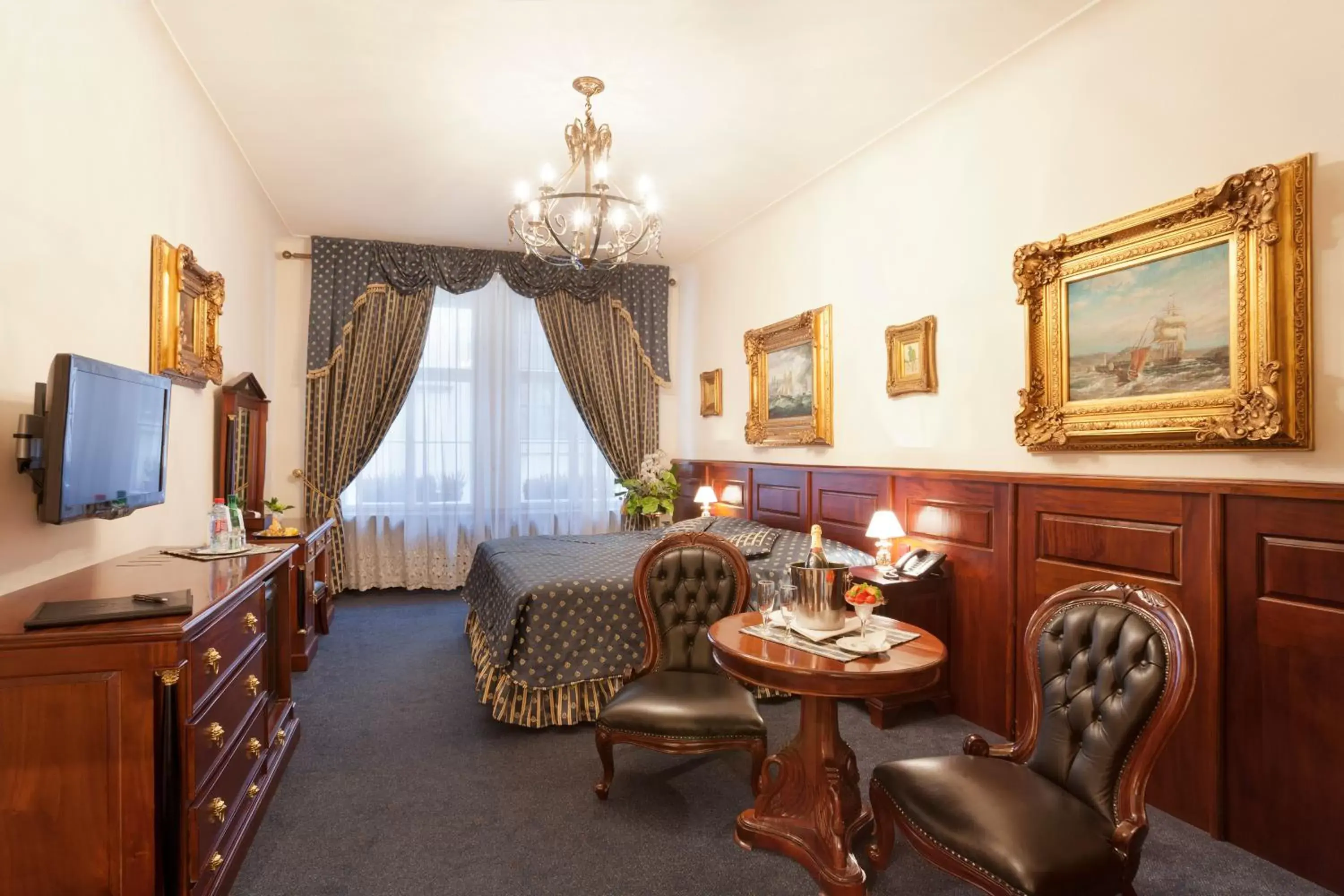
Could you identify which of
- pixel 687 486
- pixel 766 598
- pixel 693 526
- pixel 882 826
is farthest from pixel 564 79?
pixel 687 486

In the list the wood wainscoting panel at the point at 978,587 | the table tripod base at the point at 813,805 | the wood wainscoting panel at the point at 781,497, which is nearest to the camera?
the table tripod base at the point at 813,805

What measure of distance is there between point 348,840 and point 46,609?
127cm

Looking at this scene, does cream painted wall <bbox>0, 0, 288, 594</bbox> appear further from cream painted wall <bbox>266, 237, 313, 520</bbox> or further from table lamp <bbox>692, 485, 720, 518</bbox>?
table lamp <bbox>692, 485, 720, 518</bbox>

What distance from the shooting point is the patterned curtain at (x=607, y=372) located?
21.3 feet

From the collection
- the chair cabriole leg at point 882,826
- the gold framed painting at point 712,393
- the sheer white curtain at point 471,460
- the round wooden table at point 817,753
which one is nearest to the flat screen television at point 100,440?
the round wooden table at point 817,753

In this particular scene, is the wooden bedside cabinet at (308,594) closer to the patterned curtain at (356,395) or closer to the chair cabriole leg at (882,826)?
the patterned curtain at (356,395)

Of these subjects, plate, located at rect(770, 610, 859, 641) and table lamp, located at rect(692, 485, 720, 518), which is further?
table lamp, located at rect(692, 485, 720, 518)

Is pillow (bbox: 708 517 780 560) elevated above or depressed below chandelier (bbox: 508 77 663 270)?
below

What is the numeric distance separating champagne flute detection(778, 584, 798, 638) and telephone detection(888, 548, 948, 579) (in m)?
1.25

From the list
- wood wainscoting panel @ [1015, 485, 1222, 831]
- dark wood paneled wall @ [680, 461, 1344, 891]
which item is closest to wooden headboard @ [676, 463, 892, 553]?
dark wood paneled wall @ [680, 461, 1344, 891]

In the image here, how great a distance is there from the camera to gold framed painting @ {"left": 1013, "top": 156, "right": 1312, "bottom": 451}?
224 cm

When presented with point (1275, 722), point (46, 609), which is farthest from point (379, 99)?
point (1275, 722)

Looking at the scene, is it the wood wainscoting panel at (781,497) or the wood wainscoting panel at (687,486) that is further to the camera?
the wood wainscoting panel at (687,486)

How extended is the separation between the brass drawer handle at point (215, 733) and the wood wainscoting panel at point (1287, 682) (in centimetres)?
325
